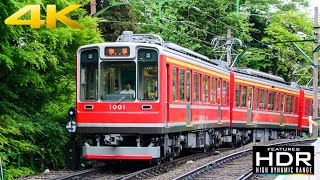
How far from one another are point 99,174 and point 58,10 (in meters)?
4.70

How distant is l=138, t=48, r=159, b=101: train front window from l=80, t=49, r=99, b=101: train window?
1.08 metres

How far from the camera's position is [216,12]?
44.8 metres

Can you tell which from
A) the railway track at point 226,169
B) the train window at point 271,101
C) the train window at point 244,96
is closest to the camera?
the railway track at point 226,169

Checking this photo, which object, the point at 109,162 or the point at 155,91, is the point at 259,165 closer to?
the point at 155,91

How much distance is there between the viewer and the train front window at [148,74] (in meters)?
15.7

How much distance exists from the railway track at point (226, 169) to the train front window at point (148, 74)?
6.76 feet

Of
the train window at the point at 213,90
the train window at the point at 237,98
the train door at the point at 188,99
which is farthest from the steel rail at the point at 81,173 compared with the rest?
the train window at the point at 237,98

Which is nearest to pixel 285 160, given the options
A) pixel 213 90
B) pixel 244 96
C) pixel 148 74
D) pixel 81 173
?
pixel 81 173

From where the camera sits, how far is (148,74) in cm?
1574

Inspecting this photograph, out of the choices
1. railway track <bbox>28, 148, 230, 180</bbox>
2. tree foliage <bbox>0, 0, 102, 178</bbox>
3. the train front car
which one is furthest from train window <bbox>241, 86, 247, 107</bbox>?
the train front car

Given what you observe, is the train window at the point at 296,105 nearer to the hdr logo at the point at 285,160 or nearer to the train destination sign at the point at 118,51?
the train destination sign at the point at 118,51

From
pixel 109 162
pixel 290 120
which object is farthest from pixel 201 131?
pixel 290 120

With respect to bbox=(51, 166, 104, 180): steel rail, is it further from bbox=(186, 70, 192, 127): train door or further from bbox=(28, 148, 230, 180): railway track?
bbox=(186, 70, 192, 127): train door

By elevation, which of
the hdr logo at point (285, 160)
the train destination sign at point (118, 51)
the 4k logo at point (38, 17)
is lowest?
the hdr logo at point (285, 160)
